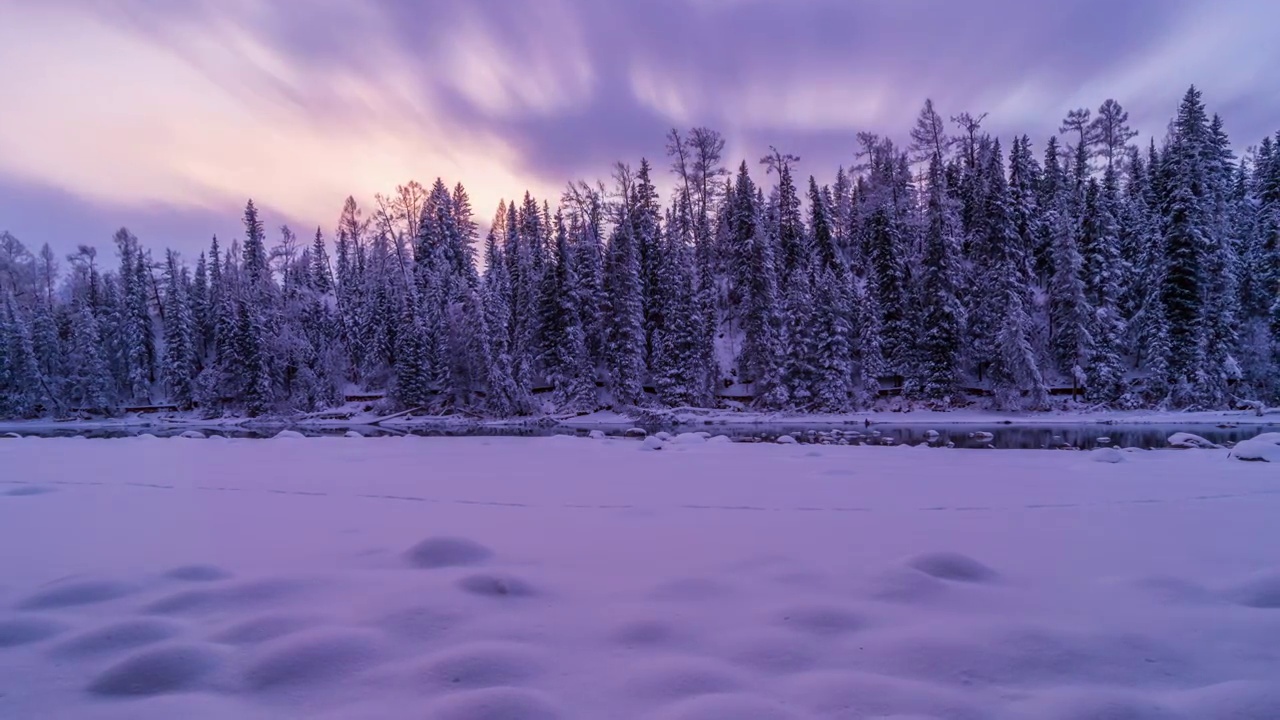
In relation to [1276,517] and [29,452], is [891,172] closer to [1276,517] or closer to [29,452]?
[1276,517]

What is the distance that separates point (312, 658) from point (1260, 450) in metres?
14.1

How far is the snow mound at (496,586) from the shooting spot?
11.4 ft

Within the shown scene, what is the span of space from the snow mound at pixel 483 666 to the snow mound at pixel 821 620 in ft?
4.18

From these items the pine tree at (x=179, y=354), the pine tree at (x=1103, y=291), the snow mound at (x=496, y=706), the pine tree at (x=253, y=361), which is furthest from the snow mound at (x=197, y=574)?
the pine tree at (x=179, y=354)

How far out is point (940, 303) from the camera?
38188 mm

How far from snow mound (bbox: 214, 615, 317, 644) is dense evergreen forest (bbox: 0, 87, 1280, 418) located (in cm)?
3891

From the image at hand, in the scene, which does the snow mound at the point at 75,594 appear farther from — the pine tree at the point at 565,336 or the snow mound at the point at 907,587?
the pine tree at the point at 565,336

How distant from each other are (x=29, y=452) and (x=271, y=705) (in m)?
16.4

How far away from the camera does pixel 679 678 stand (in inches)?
96.7

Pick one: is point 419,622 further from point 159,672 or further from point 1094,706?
point 1094,706

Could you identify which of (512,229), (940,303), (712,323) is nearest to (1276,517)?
(940,303)

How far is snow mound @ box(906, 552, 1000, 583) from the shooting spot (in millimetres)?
3678

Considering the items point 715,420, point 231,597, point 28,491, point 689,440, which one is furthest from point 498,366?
point 231,597

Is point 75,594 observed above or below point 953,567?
above
